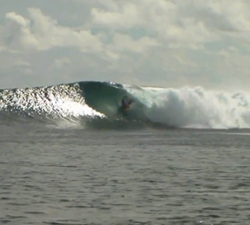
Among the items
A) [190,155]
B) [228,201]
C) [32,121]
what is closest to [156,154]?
[190,155]

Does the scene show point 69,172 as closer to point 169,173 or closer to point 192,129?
point 169,173

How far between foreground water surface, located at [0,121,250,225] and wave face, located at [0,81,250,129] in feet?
109

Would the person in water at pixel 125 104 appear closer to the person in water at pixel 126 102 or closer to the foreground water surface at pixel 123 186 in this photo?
the person in water at pixel 126 102

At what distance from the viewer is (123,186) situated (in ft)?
81.9

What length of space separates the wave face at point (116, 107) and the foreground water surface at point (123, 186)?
109ft

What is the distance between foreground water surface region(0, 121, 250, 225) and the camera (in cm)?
1942

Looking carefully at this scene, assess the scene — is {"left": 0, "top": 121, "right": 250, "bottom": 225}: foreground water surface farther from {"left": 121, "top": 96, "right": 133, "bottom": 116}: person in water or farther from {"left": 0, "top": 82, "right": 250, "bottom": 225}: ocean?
{"left": 121, "top": 96, "right": 133, "bottom": 116}: person in water

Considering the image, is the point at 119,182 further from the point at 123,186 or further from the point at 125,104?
the point at 125,104

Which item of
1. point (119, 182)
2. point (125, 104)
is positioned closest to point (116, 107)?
point (125, 104)

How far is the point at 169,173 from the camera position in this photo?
2930 cm

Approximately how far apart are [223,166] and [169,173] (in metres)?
4.17

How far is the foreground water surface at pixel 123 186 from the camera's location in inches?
765

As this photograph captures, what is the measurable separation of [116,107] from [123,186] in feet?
179

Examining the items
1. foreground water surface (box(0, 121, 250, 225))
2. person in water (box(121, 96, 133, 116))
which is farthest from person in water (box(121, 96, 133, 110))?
foreground water surface (box(0, 121, 250, 225))
